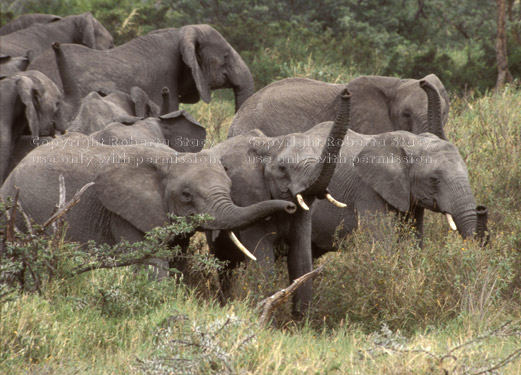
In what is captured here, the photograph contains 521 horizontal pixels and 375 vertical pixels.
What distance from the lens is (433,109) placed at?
330 inches

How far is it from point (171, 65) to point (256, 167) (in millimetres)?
5748

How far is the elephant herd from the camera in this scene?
21.9ft

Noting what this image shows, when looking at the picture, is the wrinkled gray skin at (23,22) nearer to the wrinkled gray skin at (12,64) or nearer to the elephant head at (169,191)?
the wrinkled gray skin at (12,64)

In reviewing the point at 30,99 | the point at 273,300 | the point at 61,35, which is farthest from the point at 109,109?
the point at 273,300

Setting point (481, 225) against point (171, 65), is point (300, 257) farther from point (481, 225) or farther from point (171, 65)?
point (171, 65)

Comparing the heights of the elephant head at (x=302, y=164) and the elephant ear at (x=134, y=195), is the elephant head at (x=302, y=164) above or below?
above

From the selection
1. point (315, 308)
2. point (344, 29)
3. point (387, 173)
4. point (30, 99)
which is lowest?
point (344, 29)

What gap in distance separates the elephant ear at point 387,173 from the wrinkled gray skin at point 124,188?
1455 mm

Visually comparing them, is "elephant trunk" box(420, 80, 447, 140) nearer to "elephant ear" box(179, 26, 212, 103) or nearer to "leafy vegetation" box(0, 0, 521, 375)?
"leafy vegetation" box(0, 0, 521, 375)

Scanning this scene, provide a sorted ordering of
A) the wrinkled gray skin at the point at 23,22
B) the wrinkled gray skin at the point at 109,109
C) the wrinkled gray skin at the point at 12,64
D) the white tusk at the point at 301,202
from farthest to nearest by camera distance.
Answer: the wrinkled gray skin at the point at 23,22 → the wrinkled gray skin at the point at 12,64 → the wrinkled gray skin at the point at 109,109 → the white tusk at the point at 301,202

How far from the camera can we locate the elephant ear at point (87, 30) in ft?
46.8

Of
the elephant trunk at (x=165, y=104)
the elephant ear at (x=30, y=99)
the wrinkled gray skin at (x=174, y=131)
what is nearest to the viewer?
the wrinkled gray skin at (x=174, y=131)

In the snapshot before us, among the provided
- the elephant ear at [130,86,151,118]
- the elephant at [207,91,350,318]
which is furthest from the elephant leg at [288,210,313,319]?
the elephant ear at [130,86,151,118]

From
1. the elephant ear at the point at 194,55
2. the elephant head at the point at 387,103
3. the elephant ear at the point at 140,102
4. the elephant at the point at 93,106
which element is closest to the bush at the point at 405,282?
the elephant head at the point at 387,103
